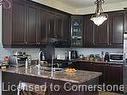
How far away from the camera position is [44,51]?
15.6ft

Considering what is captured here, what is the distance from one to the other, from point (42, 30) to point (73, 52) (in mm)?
1795

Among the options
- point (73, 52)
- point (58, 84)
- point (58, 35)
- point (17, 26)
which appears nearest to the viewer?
point (58, 84)

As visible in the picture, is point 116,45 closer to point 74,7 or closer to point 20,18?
point 74,7

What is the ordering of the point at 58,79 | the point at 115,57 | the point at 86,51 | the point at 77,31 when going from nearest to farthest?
the point at 58,79, the point at 115,57, the point at 77,31, the point at 86,51

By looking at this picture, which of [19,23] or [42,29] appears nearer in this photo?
[19,23]

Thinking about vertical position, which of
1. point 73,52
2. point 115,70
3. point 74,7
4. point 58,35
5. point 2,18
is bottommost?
point 115,70

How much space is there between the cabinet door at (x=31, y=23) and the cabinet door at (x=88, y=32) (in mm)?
1978

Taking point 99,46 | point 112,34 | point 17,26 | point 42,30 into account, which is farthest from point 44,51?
point 112,34

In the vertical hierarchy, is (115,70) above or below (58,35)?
below

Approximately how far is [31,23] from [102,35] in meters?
2.35

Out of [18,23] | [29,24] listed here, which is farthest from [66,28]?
[18,23]

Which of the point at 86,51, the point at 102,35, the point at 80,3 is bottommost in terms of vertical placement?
the point at 86,51

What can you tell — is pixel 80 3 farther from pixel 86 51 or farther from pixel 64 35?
pixel 86 51

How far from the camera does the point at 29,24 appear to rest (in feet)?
13.1
